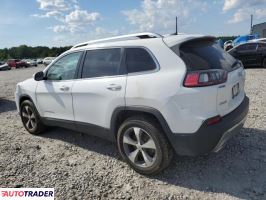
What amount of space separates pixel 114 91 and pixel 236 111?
158 cm

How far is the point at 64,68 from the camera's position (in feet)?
14.5

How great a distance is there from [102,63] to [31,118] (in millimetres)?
2371

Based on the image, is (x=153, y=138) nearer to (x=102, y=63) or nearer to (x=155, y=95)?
(x=155, y=95)

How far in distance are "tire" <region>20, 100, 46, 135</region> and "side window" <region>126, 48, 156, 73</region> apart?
252 cm

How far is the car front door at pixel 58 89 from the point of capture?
4242 millimetres

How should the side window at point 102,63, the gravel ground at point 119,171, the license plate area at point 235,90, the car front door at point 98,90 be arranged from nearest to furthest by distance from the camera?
the gravel ground at point 119,171 → the license plate area at point 235,90 → the car front door at point 98,90 → the side window at point 102,63

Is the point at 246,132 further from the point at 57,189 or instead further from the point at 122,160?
the point at 57,189

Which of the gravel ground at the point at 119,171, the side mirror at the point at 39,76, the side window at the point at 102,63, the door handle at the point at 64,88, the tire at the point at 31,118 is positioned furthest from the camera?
the tire at the point at 31,118

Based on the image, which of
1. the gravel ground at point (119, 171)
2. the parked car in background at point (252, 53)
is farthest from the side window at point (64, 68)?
the parked car in background at point (252, 53)

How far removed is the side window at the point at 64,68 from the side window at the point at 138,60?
1.09m

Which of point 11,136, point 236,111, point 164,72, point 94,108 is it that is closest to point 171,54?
point 164,72

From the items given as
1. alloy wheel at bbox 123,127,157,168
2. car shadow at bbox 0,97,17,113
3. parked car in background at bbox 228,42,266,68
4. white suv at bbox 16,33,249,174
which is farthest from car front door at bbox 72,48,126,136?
parked car in background at bbox 228,42,266,68

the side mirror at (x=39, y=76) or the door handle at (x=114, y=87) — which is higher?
the side mirror at (x=39, y=76)

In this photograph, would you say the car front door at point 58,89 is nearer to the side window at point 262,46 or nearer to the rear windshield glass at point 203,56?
the rear windshield glass at point 203,56
